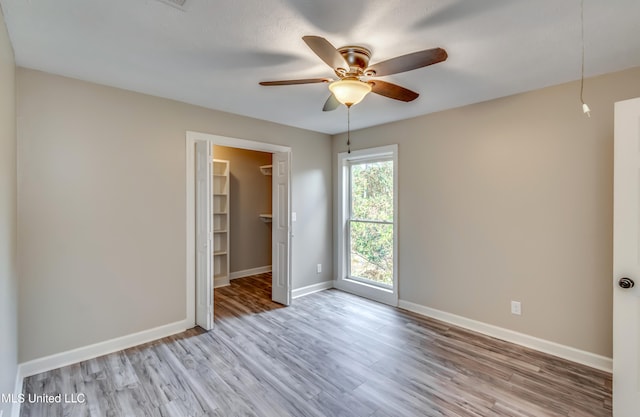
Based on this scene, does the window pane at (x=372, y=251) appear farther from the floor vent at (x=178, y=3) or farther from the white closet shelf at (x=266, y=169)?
the floor vent at (x=178, y=3)

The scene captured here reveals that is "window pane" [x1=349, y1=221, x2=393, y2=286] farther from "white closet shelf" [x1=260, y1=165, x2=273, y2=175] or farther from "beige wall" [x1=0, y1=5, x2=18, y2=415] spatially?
"beige wall" [x1=0, y1=5, x2=18, y2=415]

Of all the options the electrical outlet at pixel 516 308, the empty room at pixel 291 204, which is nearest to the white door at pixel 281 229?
the empty room at pixel 291 204

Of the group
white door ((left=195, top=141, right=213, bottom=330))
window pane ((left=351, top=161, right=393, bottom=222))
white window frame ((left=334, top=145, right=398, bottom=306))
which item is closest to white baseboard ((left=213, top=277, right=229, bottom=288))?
white door ((left=195, top=141, right=213, bottom=330))

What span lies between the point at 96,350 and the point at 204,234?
1.38 m

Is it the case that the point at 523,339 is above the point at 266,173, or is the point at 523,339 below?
below

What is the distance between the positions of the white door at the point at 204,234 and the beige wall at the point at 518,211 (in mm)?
2368

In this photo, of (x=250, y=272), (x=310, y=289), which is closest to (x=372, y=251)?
(x=310, y=289)

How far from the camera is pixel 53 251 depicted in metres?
2.52

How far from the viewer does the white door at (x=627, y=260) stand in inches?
75.5

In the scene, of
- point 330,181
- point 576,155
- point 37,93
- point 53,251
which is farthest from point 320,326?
point 37,93

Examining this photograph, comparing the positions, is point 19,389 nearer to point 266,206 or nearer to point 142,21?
point 142,21

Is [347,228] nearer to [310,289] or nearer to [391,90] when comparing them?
[310,289]

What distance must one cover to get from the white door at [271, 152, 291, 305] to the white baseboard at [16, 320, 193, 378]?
126 centimetres

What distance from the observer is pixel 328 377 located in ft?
7.97
